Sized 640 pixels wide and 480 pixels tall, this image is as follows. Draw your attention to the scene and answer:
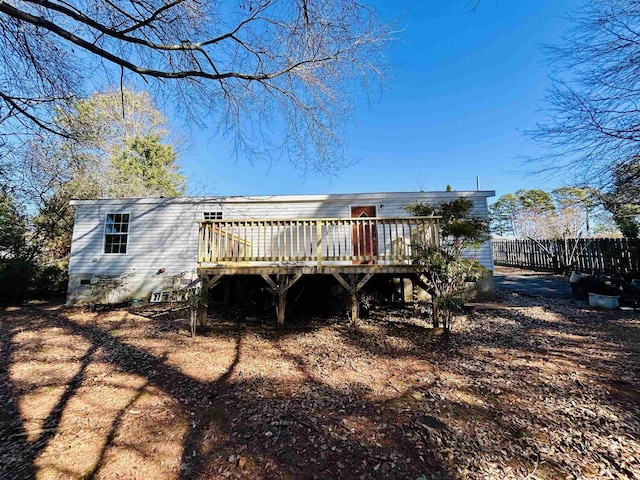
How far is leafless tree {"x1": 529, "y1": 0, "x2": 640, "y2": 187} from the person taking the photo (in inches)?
156

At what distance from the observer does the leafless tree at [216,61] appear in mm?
4113

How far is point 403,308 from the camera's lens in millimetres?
7391

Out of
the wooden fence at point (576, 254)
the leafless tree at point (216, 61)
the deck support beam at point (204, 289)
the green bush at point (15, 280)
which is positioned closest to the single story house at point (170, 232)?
the green bush at point (15, 280)

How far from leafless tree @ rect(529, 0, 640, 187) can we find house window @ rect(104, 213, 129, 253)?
11214 mm

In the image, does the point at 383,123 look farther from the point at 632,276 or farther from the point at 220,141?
the point at 632,276

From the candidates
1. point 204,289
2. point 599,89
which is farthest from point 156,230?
point 599,89

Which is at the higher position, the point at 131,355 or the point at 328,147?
the point at 328,147

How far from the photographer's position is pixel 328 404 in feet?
9.68

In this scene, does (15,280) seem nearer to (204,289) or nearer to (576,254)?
(204,289)

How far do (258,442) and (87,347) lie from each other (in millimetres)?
4391

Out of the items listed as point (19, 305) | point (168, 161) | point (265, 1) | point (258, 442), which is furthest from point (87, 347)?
point (168, 161)

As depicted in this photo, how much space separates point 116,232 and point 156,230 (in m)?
1.36

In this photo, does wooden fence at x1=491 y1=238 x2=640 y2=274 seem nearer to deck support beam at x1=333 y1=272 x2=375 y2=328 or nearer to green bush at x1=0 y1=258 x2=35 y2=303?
deck support beam at x1=333 y1=272 x2=375 y2=328

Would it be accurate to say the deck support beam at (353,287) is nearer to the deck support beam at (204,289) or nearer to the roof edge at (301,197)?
the deck support beam at (204,289)
